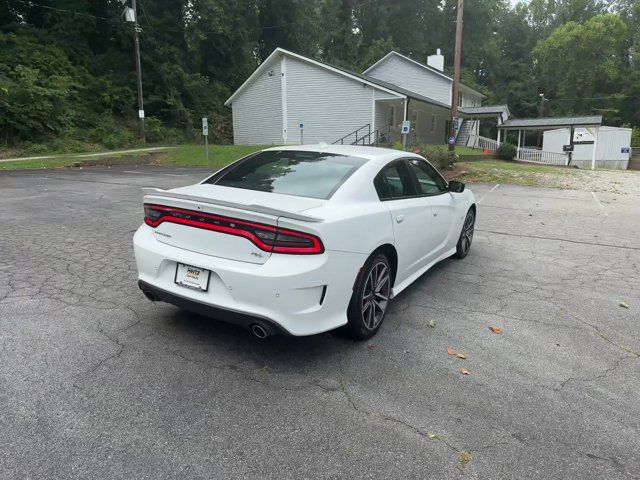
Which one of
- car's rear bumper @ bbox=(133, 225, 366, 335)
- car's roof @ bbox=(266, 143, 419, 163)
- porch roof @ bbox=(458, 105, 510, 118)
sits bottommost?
car's rear bumper @ bbox=(133, 225, 366, 335)

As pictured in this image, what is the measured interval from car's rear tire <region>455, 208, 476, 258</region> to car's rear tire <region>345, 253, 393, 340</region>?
2.35 meters

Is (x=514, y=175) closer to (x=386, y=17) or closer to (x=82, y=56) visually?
(x=82, y=56)

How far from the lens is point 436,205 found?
4805mm

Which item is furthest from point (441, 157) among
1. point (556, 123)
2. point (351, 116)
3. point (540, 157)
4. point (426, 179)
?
point (556, 123)

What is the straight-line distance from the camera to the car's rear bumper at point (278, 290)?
2.97m

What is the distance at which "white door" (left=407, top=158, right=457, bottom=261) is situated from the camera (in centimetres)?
472

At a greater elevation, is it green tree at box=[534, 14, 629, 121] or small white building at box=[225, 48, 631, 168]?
green tree at box=[534, 14, 629, 121]

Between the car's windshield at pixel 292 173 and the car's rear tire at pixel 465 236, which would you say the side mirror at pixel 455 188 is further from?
the car's windshield at pixel 292 173

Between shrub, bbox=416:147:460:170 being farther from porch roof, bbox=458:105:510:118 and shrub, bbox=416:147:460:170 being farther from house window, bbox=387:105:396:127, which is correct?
porch roof, bbox=458:105:510:118

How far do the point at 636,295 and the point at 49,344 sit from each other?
554 centimetres

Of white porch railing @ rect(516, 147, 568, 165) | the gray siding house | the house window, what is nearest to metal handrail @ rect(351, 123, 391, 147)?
the gray siding house

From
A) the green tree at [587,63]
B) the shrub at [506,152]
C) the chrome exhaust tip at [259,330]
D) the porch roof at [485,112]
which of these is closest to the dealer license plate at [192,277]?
the chrome exhaust tip at [259,330]

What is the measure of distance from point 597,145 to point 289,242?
108 feet

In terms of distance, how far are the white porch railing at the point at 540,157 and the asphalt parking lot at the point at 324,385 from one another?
26.9m
